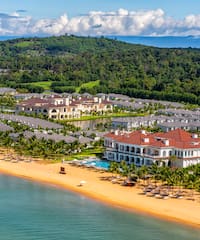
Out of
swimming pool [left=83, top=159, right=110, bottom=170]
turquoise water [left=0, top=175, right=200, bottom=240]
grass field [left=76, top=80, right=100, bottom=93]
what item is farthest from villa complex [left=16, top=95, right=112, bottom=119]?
turquoise water [left=0, top=175, right=200, bottom=240]

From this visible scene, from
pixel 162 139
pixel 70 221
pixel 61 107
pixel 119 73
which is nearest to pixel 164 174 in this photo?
pixel 162 139

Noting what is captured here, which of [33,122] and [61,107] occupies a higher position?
[61,107]

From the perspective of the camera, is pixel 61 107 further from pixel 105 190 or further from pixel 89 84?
pixel 105 190

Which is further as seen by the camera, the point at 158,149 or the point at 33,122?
the point at 33,122

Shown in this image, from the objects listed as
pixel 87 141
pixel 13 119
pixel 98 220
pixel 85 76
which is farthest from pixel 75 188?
pixel 85 76

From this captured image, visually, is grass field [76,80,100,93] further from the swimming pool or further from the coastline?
the coastline

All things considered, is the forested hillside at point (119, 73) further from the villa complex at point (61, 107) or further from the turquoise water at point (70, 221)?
the turquoise water at point (70, 221)

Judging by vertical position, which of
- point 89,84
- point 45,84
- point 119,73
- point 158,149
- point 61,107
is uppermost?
point 119,73
